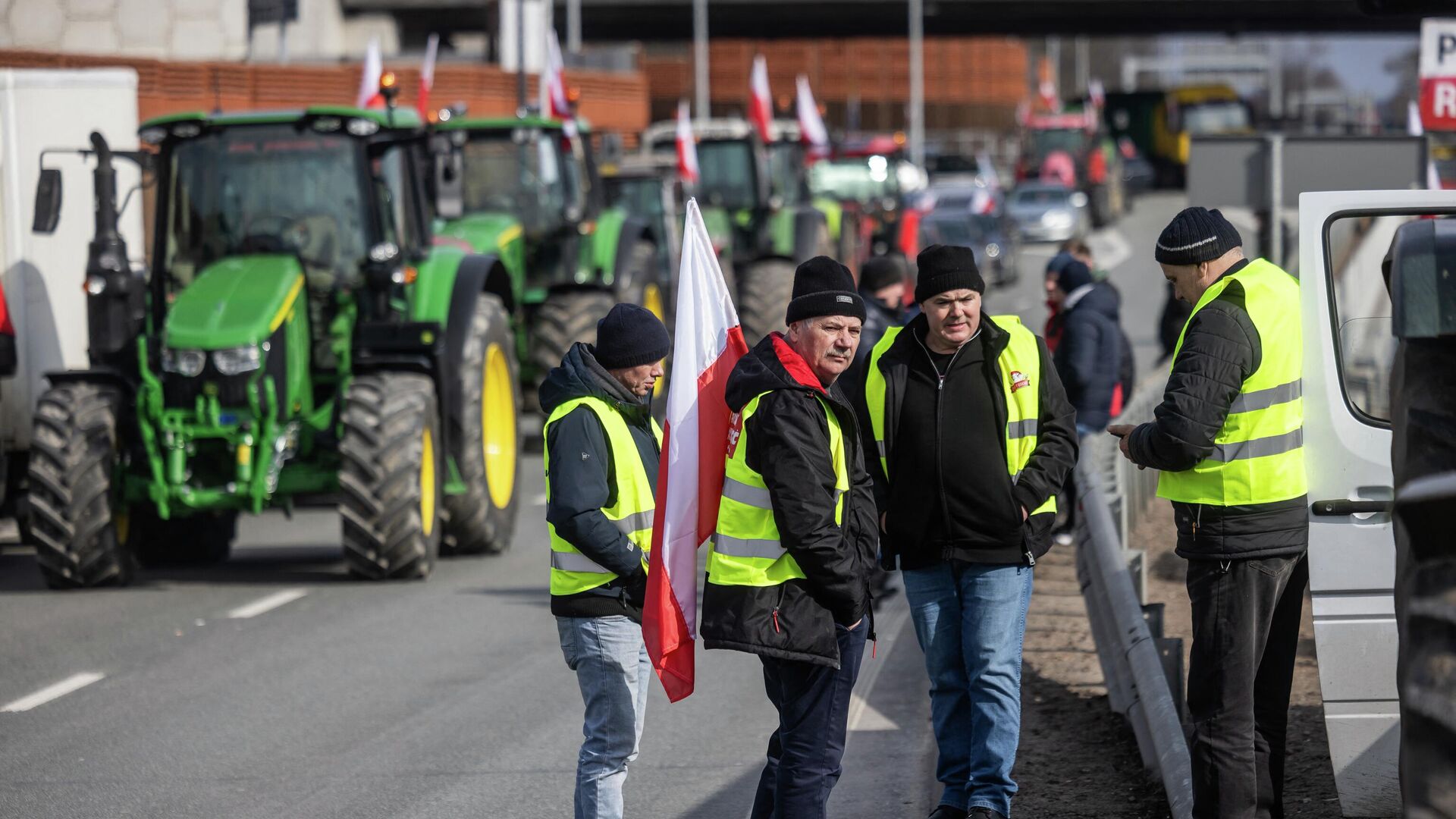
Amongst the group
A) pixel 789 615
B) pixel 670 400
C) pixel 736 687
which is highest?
pixel 670 400

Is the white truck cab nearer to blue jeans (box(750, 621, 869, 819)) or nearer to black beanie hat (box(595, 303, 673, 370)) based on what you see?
blue jeans (box(750, 621, 869, 819))

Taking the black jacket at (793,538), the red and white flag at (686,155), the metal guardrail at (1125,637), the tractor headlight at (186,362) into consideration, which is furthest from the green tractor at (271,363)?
the red and white flag at (686,155)

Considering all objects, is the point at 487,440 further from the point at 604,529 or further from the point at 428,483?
the point at 604,529

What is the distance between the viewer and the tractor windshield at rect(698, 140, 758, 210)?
2350 cm

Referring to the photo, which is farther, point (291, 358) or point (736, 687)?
point (291, 358)

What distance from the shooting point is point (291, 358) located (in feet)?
37.2

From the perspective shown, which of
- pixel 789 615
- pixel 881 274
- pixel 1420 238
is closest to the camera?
pixel 1420 238

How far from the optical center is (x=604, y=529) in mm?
5629

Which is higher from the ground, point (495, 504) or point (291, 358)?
point (291, 358)

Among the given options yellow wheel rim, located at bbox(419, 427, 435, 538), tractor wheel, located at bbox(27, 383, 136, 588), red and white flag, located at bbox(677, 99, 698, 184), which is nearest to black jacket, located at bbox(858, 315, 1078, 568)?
yellow wheel rim, located at bbox(419, 427, 435, 538)

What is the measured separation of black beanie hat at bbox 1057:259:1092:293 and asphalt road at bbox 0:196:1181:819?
6.55 feet

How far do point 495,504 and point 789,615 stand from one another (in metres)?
7.77

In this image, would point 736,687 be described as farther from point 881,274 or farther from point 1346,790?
point 1346,790

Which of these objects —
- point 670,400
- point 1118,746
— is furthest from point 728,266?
point 670,400
